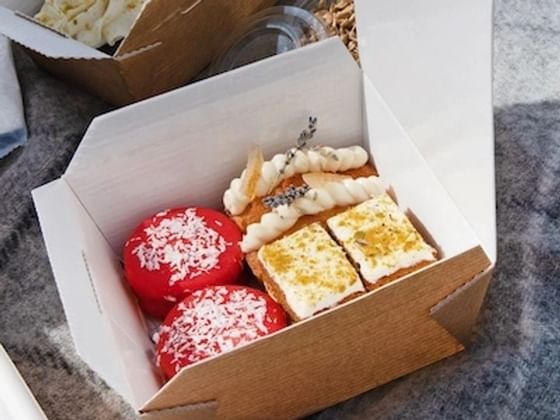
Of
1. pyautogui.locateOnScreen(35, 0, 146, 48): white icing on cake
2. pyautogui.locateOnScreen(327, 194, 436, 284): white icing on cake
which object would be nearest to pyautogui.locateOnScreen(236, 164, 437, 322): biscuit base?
pyautogui.locateOnScreen(327, 194, 436, 284): white icing on cake

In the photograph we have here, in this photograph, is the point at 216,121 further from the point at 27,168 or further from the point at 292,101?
the point at 27,168

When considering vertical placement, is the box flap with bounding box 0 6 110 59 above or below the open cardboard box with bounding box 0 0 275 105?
above

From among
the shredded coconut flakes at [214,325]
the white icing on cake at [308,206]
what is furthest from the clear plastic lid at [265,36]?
the shredded coconut flakes at [214,325]

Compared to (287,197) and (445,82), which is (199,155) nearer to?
(287,197)

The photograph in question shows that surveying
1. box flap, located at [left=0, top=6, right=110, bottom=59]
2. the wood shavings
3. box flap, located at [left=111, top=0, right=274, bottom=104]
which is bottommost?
the wood shavings

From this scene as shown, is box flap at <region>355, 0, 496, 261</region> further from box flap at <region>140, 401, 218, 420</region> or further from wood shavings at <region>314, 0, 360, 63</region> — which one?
box flap at <region>140, 401, 218, 420</region>

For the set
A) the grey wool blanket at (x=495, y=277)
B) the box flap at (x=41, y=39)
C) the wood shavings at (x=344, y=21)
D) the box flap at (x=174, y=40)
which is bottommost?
the grey wool blanket at (x=495, y=277)

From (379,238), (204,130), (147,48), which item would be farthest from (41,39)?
(379,238)

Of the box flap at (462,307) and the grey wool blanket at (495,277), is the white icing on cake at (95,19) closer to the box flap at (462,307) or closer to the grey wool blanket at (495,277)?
the grey wool blanket at (495,277)
